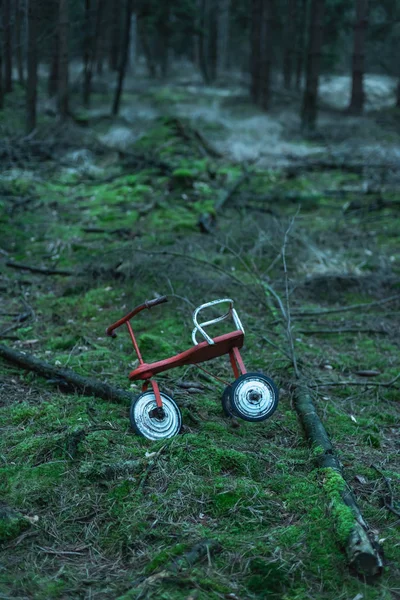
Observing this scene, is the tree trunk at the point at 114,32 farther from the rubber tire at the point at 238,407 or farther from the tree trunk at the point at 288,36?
the rubber tire at the point at 238,407

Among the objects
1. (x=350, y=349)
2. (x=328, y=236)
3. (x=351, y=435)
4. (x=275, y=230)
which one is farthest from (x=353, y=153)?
(x=351, y=435)

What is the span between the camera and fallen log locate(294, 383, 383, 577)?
295 cm

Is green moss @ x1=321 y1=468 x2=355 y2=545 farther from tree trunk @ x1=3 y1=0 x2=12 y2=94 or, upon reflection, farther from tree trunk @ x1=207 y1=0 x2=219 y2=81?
tree trunk @ x1=207 y1=0 x2=219 y2=81

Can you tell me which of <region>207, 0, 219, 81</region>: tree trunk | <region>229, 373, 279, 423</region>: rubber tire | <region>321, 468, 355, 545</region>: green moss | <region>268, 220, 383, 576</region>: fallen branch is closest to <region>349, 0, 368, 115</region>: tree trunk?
<region>207, 0, 219, 81</region>: tree trunk

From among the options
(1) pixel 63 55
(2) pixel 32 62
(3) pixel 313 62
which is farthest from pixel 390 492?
(3) pixel 313 62

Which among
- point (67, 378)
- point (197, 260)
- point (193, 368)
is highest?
point (197, 260)

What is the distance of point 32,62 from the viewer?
14.5 meters

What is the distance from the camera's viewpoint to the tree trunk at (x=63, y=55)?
52.9ft

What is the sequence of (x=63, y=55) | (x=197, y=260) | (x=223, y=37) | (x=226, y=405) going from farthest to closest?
(x=223, y=37)
(x=63, y=55)
(x=197, y=260)
(x=226, y=405)

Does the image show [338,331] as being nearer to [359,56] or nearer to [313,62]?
[313,62]

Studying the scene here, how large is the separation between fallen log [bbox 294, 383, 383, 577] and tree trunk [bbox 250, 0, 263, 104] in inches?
865

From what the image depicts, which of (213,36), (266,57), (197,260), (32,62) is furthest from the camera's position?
(213,36)

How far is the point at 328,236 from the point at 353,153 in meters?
7.34

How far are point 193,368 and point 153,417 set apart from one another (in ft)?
4.09
